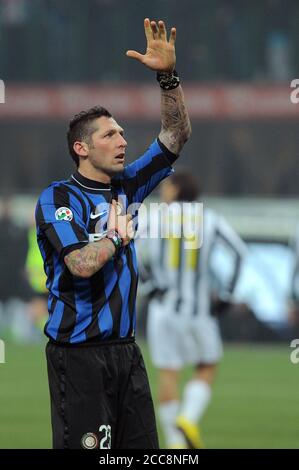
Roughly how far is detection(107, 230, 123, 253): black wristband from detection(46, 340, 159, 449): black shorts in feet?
1.49

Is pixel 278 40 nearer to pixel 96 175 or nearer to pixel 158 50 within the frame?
pixel 158 50

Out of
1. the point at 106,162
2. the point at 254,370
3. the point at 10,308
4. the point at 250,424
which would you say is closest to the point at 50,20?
the point at 10,308

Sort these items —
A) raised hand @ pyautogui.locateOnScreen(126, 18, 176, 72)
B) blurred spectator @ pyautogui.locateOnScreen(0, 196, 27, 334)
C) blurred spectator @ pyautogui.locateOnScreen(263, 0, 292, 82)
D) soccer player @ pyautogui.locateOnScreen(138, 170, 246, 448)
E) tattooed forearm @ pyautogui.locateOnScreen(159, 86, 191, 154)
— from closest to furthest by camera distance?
1. raised hand @ pyautogui.locateOnScreen(126, 18, 176, 72)
2. tattooed forearm @ pyautogui.locateOnScreen(159, 86, 191, 154)
3. soccer player @ pyautogui.locateOnScreen(138, 170, 246, 448)
4. blurred spectator @ pyautogui.locateOnScreen(0, 196, 27, 334)
5. blurred spectator @ pyautogui.locateOnScreen(263, 0, 292, 82)

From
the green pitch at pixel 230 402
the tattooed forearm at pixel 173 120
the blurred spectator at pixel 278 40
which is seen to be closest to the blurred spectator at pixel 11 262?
the green pitch at pixel 230 402

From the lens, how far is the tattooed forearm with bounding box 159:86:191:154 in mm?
5758

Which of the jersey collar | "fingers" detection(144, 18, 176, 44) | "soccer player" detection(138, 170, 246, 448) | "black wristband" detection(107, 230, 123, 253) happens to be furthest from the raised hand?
"soccer player" detection(138, 170, 246, 448)

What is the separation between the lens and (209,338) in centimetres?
921

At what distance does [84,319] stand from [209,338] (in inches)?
156

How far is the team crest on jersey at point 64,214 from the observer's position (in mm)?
5355

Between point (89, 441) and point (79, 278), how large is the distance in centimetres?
70

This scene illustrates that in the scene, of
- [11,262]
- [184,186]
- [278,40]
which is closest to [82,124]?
[184,186]

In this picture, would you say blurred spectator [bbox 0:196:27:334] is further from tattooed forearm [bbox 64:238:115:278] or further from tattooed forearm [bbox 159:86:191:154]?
tattooed forearm [bbox 64:238:115:278]

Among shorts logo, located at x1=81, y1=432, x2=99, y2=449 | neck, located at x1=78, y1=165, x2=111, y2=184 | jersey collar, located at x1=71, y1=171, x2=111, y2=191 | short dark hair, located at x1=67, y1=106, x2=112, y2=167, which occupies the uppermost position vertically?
short dark hair, located at x1=67, y1=106, x2=112, y2=167

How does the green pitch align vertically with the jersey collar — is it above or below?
below
